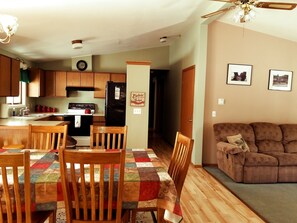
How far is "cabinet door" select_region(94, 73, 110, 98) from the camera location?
6281mm

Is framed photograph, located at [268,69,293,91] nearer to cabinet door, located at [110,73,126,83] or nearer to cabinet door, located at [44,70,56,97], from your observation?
cabinet door, located at [110,73,126,83]

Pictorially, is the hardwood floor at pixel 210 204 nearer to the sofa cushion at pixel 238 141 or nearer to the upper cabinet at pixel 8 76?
the sofa cushion at pixel 238 141

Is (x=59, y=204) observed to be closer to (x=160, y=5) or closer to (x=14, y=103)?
(x=160, y=5)

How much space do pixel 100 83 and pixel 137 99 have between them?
7.92 ft

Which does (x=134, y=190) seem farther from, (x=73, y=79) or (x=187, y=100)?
(x=73, y=79)

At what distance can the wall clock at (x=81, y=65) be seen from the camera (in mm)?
6454

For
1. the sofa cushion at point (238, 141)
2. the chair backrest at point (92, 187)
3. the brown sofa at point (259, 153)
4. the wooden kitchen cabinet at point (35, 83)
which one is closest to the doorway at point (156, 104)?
the wooden kitchen cabinet at point (35, 83)

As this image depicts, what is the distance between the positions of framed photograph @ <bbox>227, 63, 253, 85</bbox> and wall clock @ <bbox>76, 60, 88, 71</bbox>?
3.83m

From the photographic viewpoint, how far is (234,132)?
14.1 ft

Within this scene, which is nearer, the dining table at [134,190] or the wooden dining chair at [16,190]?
the wooden dining chair at [16,190]

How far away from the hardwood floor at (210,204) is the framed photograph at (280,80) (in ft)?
7.56

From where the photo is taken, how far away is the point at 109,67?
6.75 metres

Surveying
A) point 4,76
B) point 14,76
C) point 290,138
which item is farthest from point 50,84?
point 290,138

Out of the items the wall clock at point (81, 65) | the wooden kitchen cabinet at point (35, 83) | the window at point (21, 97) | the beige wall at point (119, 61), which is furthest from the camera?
the beige wall at point (119, 61)
